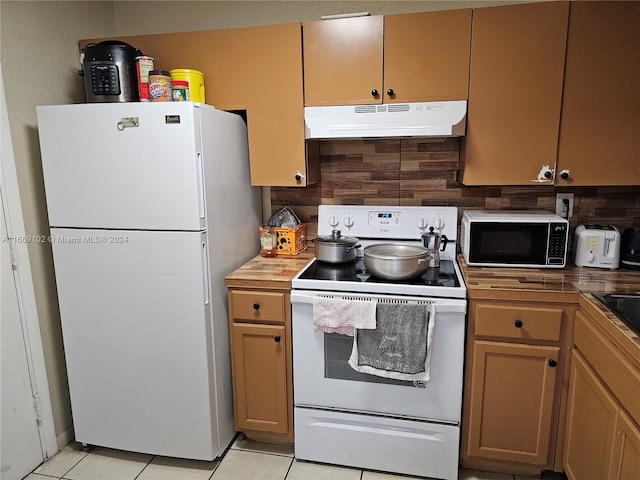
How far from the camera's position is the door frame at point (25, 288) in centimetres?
182

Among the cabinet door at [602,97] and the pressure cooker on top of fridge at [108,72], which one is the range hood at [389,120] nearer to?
the cabinet door at [602,97]

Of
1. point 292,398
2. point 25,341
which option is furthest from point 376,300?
point 25,341

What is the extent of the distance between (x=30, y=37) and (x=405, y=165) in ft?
6.30

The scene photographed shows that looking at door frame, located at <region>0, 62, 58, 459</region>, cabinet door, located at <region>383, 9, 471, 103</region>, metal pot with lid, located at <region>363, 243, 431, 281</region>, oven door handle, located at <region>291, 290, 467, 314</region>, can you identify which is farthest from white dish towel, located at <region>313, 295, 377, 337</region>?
door frame, located at <region>0, 62, 58, 459</region>

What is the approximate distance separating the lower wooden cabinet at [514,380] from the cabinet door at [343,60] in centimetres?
111

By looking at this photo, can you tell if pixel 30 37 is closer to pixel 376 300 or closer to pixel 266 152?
pixel 266 152

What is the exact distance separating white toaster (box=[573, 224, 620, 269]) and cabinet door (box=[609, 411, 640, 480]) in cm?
88

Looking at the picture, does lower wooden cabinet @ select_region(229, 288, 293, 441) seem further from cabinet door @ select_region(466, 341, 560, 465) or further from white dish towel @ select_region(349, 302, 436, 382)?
cabinet door @ select_region(466, 341, 560, 465)

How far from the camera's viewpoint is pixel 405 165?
92.7 inches

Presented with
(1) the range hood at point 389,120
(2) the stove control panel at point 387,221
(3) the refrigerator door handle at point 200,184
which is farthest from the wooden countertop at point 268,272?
(1) the range hood at point 389,120

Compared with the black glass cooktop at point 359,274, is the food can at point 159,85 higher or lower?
Result: higher

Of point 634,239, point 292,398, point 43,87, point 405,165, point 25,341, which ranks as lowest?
point 292,398

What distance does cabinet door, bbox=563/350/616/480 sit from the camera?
1.42 meters

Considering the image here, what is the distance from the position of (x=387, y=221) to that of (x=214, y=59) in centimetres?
124
